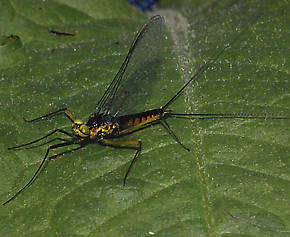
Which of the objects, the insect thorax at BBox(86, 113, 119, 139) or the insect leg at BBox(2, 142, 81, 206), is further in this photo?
the insect thorax at BBox(86, 113, 119, 139)

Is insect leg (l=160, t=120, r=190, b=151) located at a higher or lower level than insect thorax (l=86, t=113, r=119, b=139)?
lower

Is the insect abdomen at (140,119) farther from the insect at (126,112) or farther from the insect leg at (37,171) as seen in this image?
the insect leg at (37,171)

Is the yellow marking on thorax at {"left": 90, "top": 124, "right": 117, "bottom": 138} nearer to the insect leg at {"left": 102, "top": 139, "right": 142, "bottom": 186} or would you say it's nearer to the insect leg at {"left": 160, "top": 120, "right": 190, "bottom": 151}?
the insect leg at {"left": 102, "top": 139, "right": 142, "bottom": 186}

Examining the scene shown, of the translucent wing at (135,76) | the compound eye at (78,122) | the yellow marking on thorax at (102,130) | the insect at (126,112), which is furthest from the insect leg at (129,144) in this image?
the translucent wing at (135,76)

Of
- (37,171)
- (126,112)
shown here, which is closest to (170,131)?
(126,112)

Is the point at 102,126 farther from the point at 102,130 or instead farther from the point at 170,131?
the point at 170,131

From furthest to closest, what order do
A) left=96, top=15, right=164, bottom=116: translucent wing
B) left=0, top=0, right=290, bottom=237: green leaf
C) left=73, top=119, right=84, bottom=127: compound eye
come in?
left=96, top=15, right=164, bottom=116: translucent wing < left=73, top=119, right=84, bottom=127: compound eye < left=0, top=0, right=290, bottom=237: green leaf

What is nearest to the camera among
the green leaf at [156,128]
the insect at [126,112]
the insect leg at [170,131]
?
the green leaf at [156,128]

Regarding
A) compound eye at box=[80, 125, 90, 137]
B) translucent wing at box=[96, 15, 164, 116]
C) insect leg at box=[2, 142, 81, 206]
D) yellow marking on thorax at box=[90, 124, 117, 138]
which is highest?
translucent wing at box=[96, 15, 164, 116]

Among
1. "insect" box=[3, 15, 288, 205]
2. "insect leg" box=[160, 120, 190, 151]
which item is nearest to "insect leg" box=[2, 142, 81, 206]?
"insect" box=[3, 15, 288, 205]
